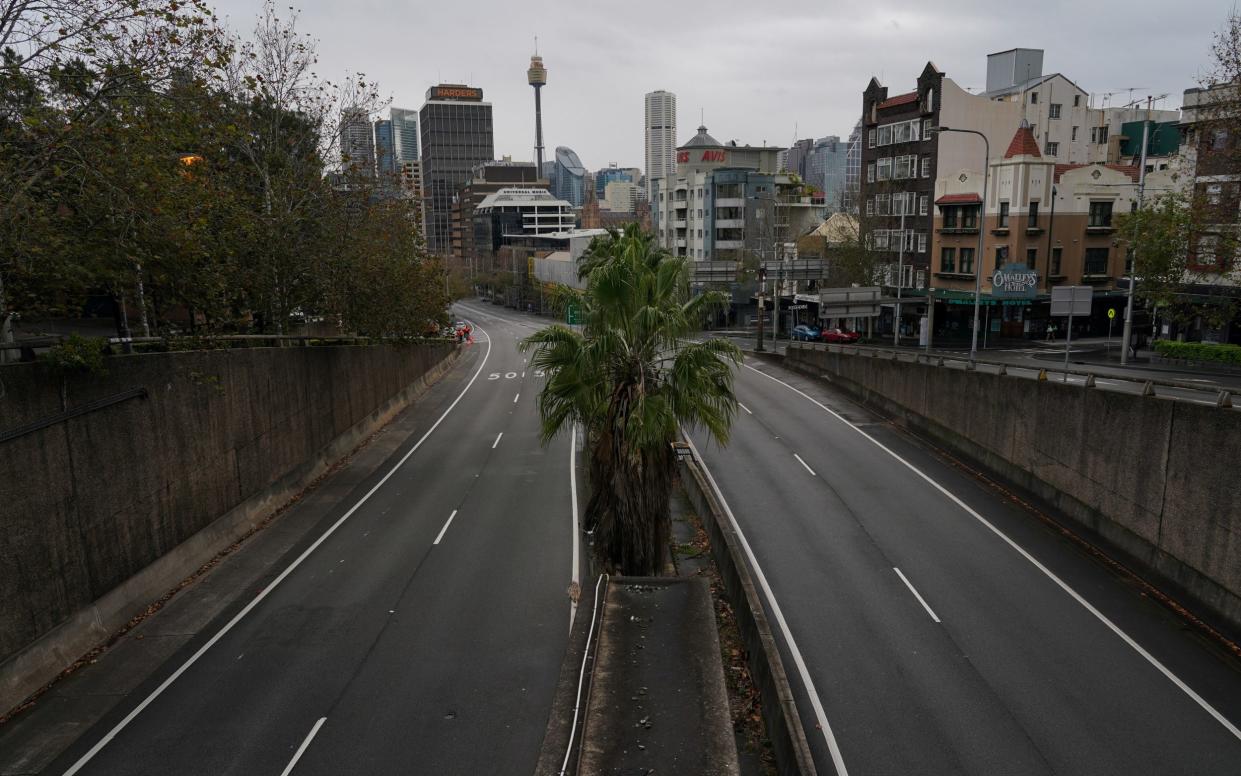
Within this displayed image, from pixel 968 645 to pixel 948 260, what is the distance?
176 ft

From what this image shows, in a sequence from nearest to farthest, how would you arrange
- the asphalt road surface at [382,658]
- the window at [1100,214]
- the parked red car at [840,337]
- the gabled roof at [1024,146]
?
the asphalt road surface at [382,658] < the gabled roof at [1024,146] < the window at [1100,214] < the parked red car at [840,337]

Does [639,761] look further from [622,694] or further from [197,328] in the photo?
[197,328]

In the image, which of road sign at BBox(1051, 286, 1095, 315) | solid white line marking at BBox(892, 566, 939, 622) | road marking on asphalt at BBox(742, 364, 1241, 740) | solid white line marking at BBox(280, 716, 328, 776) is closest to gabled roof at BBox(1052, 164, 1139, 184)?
road marking on asphalt at BBox(742, 364, 1241, 740)

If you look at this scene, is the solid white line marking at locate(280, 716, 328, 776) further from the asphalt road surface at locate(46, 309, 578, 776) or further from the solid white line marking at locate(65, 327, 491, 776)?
the solid white line marking at locate(65, 327, 491, 776)

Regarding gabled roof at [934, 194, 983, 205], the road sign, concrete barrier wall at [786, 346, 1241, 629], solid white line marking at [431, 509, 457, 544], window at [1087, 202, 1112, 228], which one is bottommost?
solid white line marking at [431, 509, 457, 544]

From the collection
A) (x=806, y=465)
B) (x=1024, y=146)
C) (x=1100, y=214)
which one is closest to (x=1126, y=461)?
(x=806, y=465)

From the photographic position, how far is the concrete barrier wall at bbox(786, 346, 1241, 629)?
16.3m

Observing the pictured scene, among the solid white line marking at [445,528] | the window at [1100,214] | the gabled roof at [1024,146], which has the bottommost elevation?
the solid white line marking at [445,528]

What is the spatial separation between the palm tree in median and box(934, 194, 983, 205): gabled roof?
5187 centimetres

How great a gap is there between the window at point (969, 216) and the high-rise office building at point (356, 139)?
154 ft

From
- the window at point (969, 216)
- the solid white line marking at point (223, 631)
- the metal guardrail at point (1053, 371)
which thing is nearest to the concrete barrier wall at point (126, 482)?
the solid white line marking at point (223, 631)

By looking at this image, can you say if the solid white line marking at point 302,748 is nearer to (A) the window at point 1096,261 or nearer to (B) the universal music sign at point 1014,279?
(B) the universal music sign at point 1014,279

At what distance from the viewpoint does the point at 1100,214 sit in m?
59.1

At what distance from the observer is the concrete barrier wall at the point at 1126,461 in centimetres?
1633
